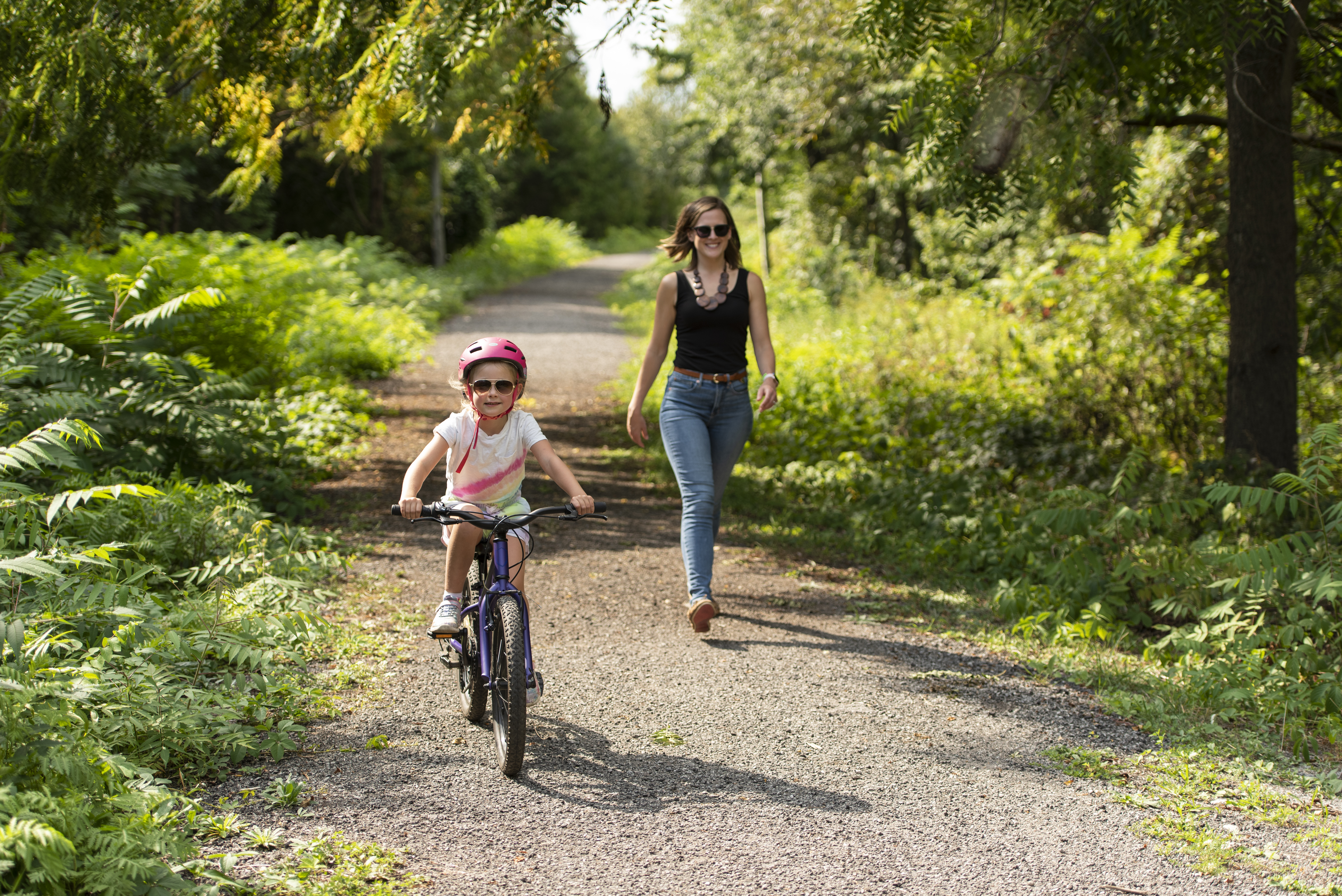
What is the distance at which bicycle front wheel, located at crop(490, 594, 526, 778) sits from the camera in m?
3.58

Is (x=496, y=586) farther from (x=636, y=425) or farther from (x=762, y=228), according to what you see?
(x=762, y=228)

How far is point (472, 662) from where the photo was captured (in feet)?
13.4

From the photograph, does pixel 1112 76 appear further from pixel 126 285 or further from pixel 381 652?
pixel 126 285

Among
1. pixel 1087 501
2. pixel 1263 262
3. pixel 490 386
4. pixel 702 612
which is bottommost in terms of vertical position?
pixel 702 612

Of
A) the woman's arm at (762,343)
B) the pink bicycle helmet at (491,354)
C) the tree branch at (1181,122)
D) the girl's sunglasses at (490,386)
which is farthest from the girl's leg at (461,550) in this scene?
the tree branch at (1181,122)

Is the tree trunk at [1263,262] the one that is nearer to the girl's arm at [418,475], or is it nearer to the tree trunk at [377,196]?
the girl's arm at [418,475]

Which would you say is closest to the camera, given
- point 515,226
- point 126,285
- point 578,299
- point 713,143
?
point 126,285

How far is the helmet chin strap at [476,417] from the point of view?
3959 millimetres

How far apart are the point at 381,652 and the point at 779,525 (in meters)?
3.82

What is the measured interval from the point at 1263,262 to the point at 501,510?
5906mm

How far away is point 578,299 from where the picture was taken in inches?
1037

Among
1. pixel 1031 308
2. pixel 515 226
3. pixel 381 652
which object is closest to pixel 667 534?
pixel 381 652

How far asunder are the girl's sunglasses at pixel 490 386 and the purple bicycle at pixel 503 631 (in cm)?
44

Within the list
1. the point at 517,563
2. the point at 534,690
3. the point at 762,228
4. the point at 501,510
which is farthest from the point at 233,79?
the point at 762,228
